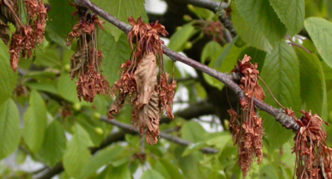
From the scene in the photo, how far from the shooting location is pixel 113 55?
1.03 metres

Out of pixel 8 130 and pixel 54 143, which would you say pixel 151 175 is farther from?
pixel 54 143

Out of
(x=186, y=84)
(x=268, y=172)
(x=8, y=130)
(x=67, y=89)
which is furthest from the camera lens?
(x=186, y=84)

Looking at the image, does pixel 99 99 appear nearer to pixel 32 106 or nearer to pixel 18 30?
pixel 32 106

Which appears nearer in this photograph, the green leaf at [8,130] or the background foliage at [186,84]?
the background foliage at [186,84]

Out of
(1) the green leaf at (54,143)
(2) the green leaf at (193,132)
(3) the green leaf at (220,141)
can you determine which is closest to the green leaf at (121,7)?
(3) the green leaf at (220,141)

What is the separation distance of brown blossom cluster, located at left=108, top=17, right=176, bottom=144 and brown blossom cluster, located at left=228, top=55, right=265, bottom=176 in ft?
0.50

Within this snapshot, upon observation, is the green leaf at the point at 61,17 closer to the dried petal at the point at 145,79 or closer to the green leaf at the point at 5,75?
the green leaf at the point at 5,75

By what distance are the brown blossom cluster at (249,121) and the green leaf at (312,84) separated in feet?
0.90

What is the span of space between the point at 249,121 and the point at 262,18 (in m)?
0.19

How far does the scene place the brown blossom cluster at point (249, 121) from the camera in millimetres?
742

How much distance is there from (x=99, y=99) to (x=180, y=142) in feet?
1.45

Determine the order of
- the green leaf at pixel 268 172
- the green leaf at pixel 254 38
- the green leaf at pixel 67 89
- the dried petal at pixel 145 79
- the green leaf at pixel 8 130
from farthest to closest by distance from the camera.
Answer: the green leaf at pixel 67 89, the green leaf at pixel 8 130, the green leaf at pixel 268 172, the green leaf at pixel 254 38, the dried petal at pixel 145 79

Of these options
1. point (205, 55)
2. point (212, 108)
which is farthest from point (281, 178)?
point (212, 108)

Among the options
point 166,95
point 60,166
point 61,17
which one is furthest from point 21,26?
point 60,166
